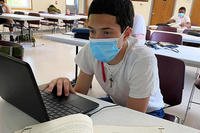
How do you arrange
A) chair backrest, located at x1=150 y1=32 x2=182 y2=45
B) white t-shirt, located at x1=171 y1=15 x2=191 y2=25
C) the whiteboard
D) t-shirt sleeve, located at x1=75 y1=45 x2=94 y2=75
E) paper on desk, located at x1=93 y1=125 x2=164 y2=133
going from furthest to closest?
the whiteboard
white t-shirt, located at x1=171 y1=15 x2=191 y2=25
chair backrest, located at x1=150 y1=32 x2=182 y2=45
t-shirt sleeve, located at x1=75 y1=45 x2=94 y2=75
paper on desk, located at x1=93 y1=125 x2=164 y2=133

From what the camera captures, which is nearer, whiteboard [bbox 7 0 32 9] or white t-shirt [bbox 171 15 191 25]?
white t-shirt [bbox 171 15 191 25]

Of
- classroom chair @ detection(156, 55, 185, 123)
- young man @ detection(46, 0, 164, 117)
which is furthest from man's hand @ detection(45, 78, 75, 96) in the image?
classroom chair @ detection(156, 55, 185, 123)

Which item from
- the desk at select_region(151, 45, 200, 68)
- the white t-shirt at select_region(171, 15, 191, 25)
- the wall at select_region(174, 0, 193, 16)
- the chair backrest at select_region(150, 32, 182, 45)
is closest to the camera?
the desk at select_region(151, 45, 200, 68)

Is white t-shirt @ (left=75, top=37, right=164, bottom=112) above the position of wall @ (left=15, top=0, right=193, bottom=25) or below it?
below

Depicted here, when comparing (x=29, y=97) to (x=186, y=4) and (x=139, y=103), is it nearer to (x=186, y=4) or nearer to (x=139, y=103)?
(x=139, y=103)

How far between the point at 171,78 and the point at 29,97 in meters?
0.99

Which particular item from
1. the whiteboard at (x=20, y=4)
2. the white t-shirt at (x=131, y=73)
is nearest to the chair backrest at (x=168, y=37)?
the white t-shirt at (x=131, y=73)

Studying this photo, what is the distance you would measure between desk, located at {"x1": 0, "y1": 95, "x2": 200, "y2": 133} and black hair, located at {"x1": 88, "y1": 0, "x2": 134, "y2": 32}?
422 millimetres

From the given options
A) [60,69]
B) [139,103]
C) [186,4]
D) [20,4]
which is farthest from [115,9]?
→ [186,4]

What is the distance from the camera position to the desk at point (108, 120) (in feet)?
2.60

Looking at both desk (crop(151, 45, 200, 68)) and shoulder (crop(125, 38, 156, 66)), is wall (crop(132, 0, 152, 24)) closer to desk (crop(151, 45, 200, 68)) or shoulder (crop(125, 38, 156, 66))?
desk (crop(151, 45, 200, 68))

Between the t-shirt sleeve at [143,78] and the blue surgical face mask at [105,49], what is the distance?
126 mm

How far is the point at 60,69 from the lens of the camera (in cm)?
369

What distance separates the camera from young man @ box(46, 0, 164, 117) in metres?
1.03
